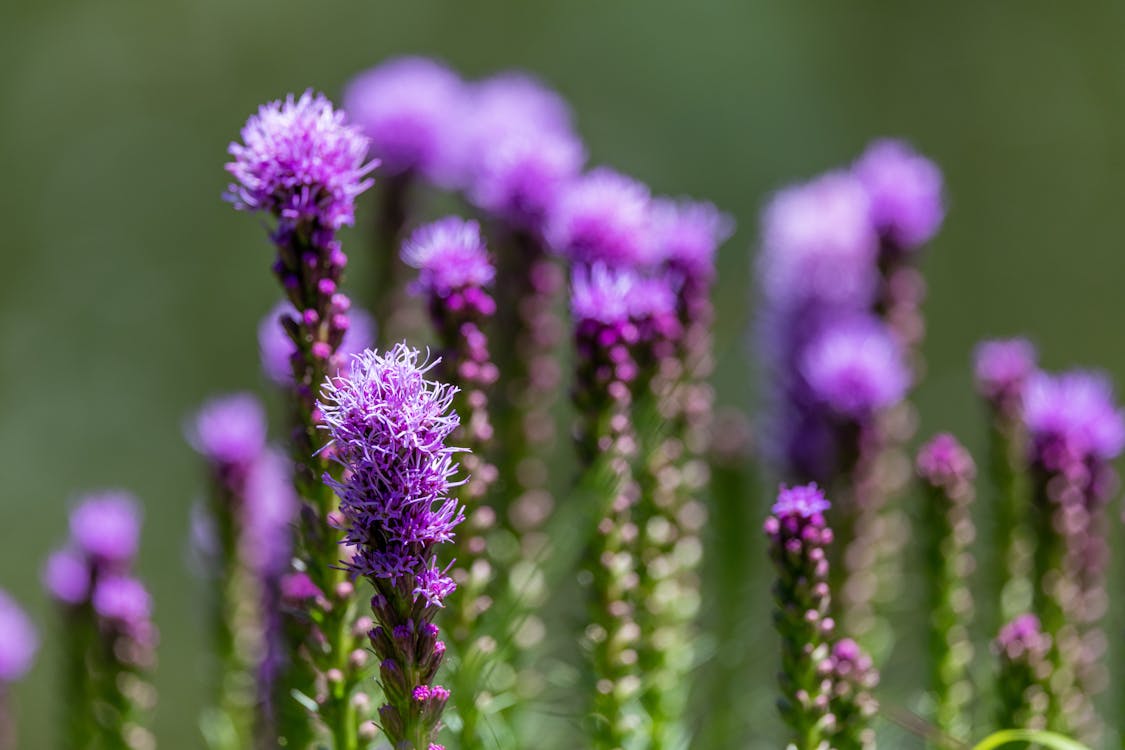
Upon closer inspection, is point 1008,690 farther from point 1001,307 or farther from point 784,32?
point 784,32

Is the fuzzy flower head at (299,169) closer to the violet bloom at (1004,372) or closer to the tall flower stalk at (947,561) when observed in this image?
the tall flower stalk at (947,561)

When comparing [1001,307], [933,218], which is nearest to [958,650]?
[933,218]

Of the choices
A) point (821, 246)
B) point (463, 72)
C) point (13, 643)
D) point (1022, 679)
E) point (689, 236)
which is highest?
point (463, 72)

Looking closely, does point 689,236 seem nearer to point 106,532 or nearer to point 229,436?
point 229,436

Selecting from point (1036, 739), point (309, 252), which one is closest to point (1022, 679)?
point (1036, 739)

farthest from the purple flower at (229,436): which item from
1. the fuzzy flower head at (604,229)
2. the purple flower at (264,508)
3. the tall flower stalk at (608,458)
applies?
the tall flower stalk at (608,458)

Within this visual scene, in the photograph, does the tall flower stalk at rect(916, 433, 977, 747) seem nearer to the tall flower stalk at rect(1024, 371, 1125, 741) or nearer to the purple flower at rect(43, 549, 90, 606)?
the tall flower stalk at rect(1024, 371, 1125, 741)
